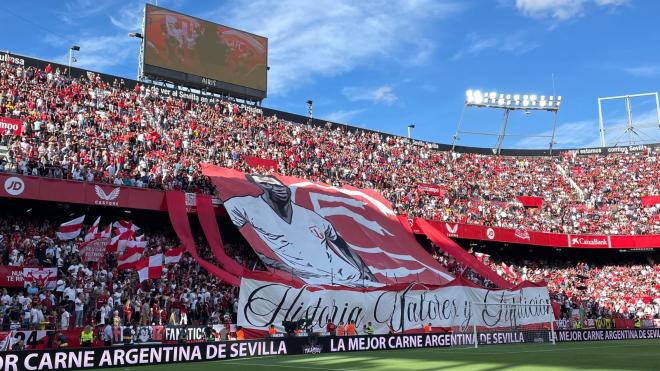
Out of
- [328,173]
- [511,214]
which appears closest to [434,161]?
[511,214]

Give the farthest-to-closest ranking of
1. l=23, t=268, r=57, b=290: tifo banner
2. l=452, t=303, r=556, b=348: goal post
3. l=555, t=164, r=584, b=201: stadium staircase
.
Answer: l=555, t=164, r=584, b=201: stadium staircase
l=452, t=303, r=556, b=348: goal post
l=23, t=268, r=57, b=290: tifo banner

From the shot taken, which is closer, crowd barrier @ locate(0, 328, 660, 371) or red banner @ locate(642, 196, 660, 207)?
crowd barrier @ locate(0, 328, 660, 371)

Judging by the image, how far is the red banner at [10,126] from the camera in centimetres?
3453

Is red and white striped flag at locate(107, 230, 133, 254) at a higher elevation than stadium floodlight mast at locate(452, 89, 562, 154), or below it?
below

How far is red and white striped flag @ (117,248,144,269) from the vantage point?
98.3 ft

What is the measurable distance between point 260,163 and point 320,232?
8.36 metres

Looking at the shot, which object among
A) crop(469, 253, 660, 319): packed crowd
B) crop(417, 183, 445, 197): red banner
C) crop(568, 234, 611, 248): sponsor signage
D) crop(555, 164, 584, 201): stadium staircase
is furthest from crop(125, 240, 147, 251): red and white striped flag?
crop(555, 164, 584, 201): stadium staircase

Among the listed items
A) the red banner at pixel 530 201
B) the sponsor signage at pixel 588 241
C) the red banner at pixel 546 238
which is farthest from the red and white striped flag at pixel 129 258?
the red banner at pixel 530 201

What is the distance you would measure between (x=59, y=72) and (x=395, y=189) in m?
27.9

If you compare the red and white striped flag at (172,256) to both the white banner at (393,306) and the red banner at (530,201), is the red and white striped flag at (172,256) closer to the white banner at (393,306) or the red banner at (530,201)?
the white banner at (393,306)

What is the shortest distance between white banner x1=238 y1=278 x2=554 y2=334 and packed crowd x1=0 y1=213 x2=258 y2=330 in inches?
152

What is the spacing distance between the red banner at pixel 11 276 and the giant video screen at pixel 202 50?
81.8 feet

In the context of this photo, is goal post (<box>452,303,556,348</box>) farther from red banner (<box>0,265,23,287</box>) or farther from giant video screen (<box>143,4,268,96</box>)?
giant video screen (<box>143,4,268,96</box>)

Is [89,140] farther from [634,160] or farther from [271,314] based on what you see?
[634,160]
